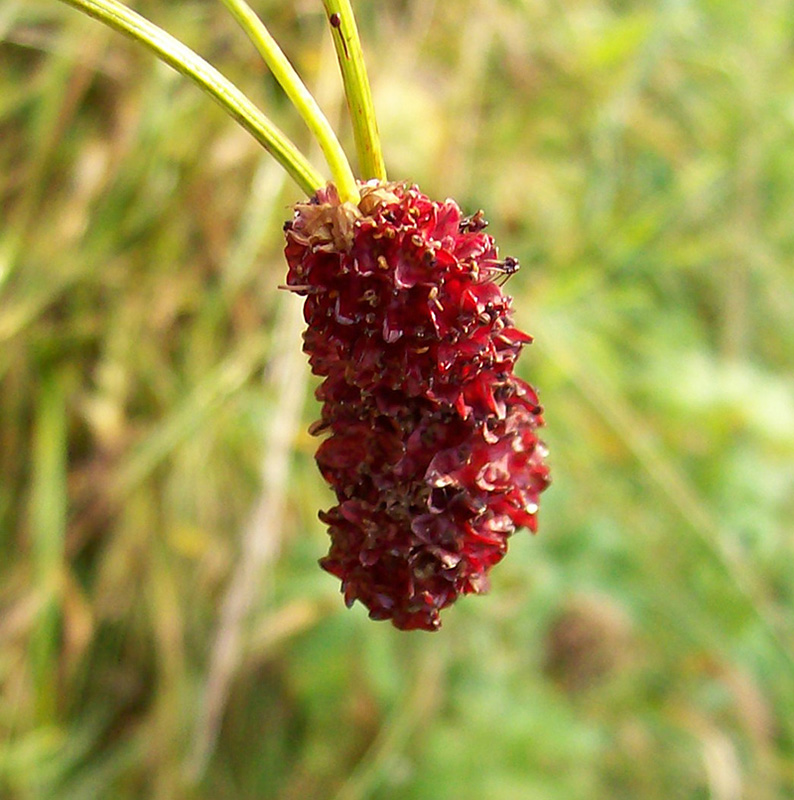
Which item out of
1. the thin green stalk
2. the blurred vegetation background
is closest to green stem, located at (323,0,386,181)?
the thin green stalk

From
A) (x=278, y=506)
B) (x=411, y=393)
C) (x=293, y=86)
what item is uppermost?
(x=278, y=506)

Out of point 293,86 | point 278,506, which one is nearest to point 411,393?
point 293,86

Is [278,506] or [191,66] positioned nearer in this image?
[191,66]

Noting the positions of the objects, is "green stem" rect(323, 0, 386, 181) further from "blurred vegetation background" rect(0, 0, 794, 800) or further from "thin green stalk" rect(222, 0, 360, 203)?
"blurred vegetation background" rect(0, 0, 794, 800)

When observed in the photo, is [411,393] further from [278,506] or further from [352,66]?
[278,506]

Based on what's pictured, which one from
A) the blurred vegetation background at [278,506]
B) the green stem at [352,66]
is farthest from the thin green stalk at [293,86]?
the blurred vegetation background at [278,506]

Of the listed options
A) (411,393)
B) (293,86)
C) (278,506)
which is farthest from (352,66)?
(278,506)

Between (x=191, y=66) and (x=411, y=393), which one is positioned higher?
(x=191, y=66)
